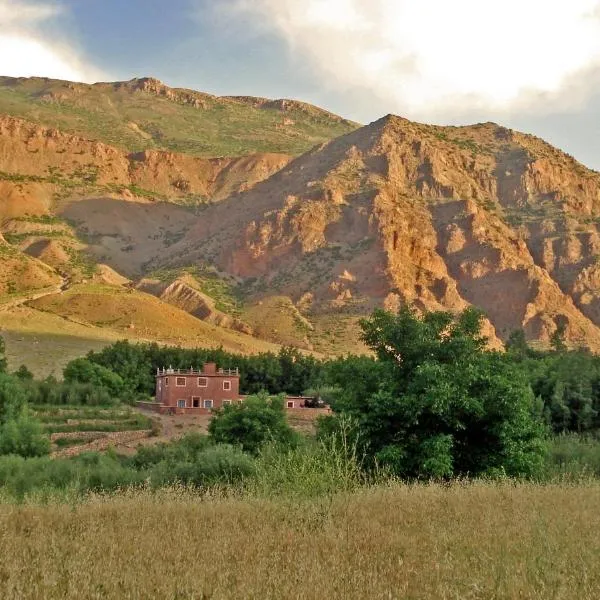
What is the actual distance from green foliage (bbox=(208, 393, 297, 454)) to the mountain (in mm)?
58032

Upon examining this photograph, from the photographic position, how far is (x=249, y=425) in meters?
34.8

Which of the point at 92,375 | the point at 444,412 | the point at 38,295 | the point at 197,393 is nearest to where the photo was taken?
the point at 444,412

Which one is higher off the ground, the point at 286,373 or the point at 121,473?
the point at 286,373

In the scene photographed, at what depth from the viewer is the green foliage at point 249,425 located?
1342 inches

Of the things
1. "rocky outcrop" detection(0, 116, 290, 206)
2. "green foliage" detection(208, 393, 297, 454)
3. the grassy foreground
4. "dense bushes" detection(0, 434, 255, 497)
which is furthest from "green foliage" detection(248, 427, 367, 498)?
"rocky outcrop" detection(0, 116, 290, 206)

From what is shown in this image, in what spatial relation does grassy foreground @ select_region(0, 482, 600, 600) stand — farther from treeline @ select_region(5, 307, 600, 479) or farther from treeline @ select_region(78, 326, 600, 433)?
treeline @ select_region(78, 326, 600, 433)

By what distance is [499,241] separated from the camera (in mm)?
118125

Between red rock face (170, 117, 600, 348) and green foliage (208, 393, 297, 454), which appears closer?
green foliage (208, 393, 297, 454)

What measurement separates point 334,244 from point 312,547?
391 feet

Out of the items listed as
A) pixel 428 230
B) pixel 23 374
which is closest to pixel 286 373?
pixel 23 374

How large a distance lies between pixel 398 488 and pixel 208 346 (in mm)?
82884

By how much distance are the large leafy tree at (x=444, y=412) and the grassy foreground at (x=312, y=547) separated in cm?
583

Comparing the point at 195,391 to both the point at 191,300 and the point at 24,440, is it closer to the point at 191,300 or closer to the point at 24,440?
the point at 24,440

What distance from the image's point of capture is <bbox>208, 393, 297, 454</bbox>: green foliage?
34094 millimetres
